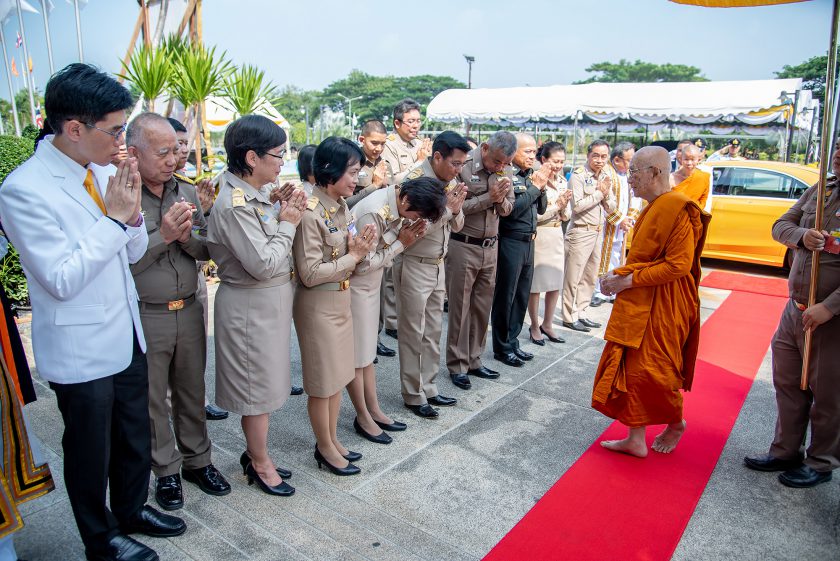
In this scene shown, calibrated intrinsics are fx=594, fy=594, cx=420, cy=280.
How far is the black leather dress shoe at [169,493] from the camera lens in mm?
2615

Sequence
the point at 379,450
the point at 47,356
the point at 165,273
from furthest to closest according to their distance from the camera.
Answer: the point at 379,450 < the point at 165,273 < the point at 47,356

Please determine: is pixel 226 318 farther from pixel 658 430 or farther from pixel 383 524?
pixel 658 430

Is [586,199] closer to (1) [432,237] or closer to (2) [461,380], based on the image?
(2) [461,380]

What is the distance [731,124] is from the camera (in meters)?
13.2

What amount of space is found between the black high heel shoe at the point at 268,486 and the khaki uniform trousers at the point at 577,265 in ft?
11.6

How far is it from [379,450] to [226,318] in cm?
120

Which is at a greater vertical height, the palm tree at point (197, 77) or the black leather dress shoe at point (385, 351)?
the palm tree at point (197, 77)

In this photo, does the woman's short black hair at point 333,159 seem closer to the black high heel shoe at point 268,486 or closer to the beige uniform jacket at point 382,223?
the beige uniform jacket at point 382,223

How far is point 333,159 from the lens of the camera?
2736 millimetres

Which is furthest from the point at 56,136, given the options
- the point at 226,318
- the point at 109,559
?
the point at 109,559

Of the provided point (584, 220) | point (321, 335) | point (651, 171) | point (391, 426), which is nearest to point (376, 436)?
point (391, 426)

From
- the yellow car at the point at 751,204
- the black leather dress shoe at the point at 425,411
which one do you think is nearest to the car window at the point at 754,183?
the yellow car at the point at 751,204

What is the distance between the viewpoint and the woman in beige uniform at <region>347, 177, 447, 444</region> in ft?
10.2

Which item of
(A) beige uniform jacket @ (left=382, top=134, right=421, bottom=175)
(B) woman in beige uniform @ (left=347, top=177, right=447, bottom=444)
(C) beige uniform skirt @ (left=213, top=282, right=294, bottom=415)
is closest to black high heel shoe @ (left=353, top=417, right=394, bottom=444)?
(B) woman in beige uniform @ (left=347, top=177, right=447, bottom=444)
